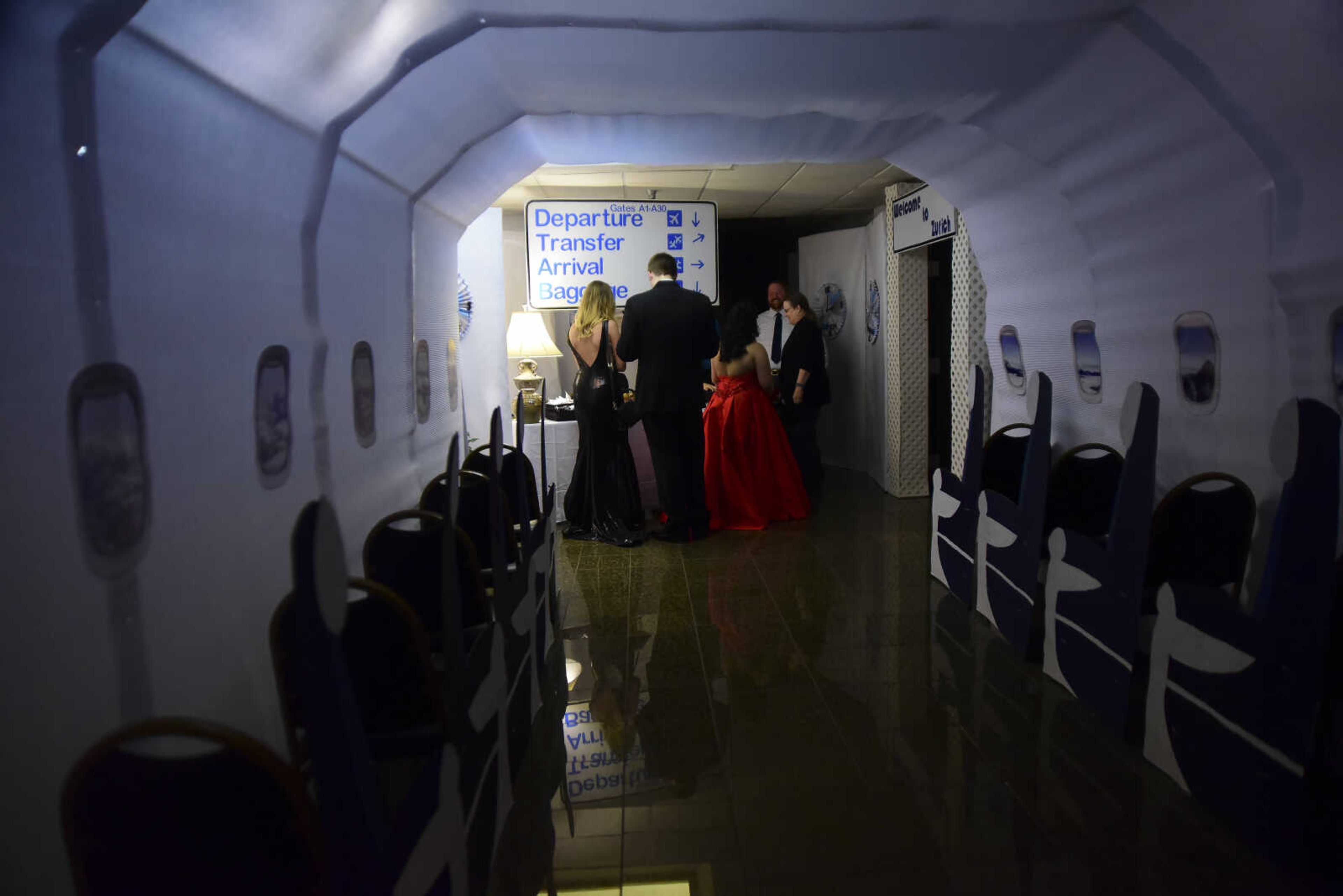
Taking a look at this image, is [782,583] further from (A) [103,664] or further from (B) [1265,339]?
(A) [103,664]

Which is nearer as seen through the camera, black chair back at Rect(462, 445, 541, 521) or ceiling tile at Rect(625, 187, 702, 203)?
black chair back at Rect(462, 445, 541, 521)

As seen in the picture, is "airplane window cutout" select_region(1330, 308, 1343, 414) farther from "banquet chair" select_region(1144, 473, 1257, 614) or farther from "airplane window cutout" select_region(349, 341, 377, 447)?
"airplane window cutout" select_region(349, 341, 377, 447)

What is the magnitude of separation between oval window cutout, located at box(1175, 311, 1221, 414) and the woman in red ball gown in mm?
3106

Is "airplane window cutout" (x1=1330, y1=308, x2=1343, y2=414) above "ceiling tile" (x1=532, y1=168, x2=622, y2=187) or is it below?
below

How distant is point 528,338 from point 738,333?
1.55 meters

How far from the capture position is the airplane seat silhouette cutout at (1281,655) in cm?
192

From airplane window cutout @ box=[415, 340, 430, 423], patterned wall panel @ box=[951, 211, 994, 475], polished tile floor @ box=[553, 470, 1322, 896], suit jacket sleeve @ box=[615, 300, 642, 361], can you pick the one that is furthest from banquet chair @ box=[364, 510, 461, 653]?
patterned wall panel @ box=[951, 211, 994, 475]

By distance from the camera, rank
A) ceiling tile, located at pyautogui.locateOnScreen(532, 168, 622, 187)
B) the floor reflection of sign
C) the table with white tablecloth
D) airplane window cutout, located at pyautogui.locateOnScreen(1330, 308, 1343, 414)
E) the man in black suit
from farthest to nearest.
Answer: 1. ceiling tile, located at pyautogui.locateOnScreen(532, 168, 622, 187)
2. the table with white tablecloth
3. the man in black suit
4. the floor reflection of sign
5. airplane window cutout, located at pyautogui.locateOnScreen(1330, 308, 1343, 414)

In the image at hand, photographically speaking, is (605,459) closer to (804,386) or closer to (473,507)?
(804,386)

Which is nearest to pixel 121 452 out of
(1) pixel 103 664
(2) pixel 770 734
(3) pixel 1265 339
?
(1) pixel 103 664

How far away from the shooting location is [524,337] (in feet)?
20.8

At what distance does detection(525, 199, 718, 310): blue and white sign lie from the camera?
5.96m

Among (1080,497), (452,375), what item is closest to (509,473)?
(452,375)

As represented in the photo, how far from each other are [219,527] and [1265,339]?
2729 mm
